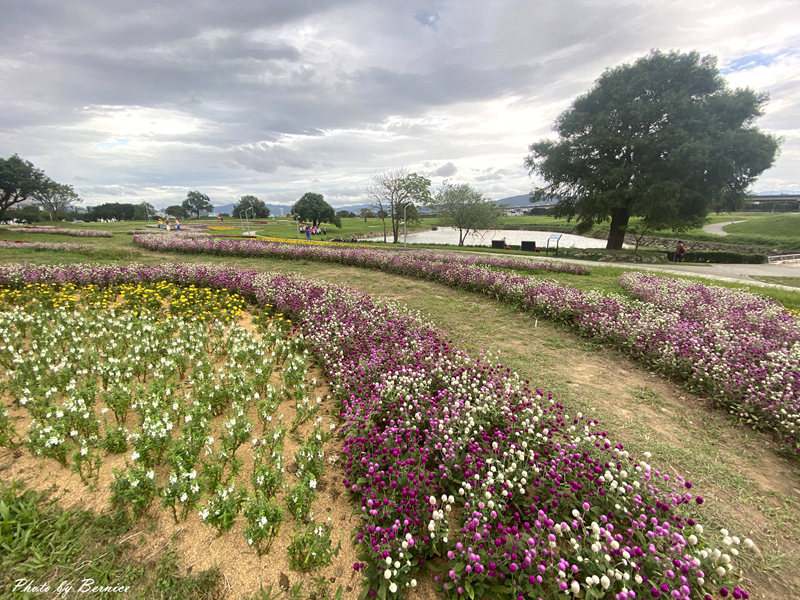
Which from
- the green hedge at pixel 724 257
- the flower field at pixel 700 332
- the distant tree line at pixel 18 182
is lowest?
the flower field at pixel 700 332

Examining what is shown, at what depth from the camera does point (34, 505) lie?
9.68 feet

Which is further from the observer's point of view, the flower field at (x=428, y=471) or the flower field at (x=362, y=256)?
the flower field at (x=362, y=256)

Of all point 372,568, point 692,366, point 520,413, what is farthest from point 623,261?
point 372,568

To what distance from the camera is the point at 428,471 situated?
346cm

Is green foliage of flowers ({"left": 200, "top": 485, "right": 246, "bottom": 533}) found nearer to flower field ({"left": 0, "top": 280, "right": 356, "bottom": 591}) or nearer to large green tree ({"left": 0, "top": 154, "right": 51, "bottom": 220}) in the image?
flower field ({"left": 0, "top": 280, "right": 356, "bottom": 591})

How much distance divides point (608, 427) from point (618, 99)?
99.2 feet

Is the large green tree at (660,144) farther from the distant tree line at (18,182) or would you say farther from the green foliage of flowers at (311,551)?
the distant tree line at (18,182)

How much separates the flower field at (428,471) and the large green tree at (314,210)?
74817 millimetres

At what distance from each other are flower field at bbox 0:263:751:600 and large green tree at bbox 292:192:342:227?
245ft

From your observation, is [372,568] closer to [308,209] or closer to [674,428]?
[674,428]

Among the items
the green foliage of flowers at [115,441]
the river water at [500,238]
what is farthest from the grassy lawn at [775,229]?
the green foliage of flowers at [115,441]

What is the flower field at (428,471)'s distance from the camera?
240 cm

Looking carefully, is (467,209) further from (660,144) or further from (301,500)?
(301,500)

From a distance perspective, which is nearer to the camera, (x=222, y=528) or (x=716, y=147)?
(x=222, y=528)
